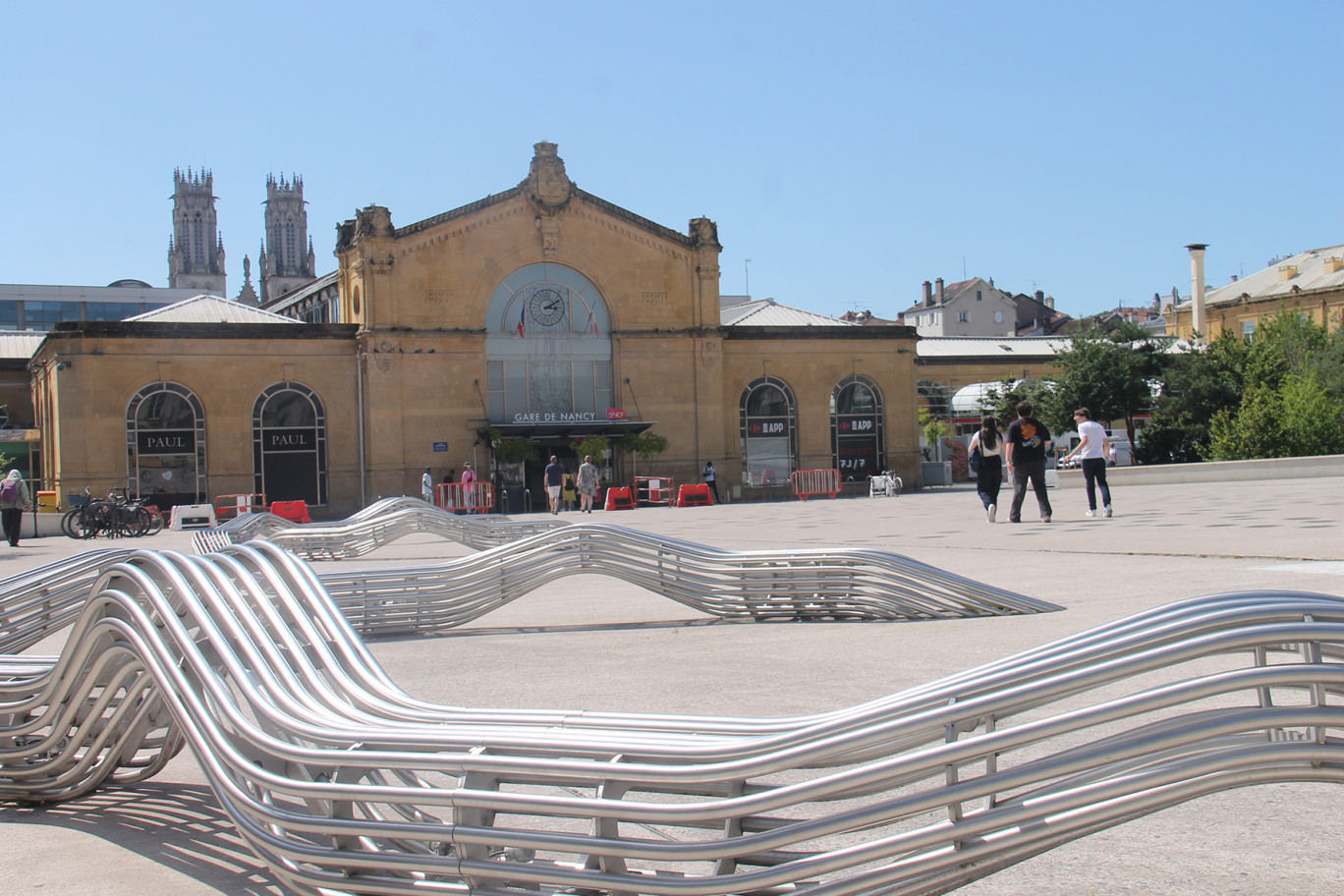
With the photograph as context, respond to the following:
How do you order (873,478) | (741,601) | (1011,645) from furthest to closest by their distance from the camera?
(873,478)
(741,601)
(1011,645)

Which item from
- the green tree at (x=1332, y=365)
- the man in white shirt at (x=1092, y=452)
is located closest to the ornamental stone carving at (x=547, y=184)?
the man in white shirt at (x=1092, y=452)

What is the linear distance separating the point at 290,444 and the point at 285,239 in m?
123

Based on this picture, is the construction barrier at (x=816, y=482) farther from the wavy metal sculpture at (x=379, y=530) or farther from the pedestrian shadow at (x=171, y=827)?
the pedestrian shadow at (x=171, y=827)

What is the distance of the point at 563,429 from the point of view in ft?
140

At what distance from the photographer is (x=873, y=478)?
1722 inches

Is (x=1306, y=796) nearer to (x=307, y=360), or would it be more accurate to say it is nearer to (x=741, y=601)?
(x=741, y=601)

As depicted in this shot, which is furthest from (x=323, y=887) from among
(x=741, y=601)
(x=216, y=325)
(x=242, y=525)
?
(x=216, y=325)

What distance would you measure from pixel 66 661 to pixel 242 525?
42.9 feet

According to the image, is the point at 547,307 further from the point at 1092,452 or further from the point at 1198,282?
the point at 1198,282

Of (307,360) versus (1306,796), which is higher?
(307,360)

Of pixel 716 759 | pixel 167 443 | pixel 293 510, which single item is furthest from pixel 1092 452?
pixel 167 443

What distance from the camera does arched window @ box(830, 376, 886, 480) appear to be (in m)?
47.3

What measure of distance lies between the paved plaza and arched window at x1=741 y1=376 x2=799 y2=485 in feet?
91.2

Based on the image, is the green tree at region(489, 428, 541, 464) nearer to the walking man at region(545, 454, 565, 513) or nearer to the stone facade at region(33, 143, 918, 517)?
→ the stone facade at region(33, 143, 918, 517)
